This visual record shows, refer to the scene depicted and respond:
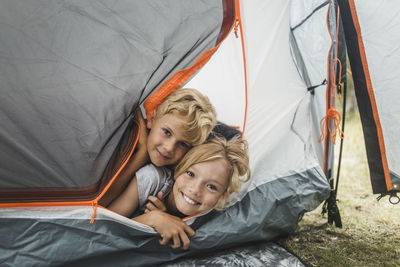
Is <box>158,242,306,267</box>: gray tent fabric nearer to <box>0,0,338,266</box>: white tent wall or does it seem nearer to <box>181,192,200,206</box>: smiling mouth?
<box>0,0,338,266</box>: white tent wall

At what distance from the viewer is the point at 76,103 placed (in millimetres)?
1035

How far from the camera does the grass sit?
1401 millimetres

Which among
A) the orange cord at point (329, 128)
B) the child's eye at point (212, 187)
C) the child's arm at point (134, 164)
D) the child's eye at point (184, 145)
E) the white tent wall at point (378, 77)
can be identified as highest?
the white tent wall at point (378, 77)

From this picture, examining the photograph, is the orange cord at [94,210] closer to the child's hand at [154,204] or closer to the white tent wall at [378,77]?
the child's hand at [154,204]

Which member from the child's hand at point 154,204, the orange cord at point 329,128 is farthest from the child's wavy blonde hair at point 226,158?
the orange cord at point 329,128

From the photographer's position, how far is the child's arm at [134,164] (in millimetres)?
1278

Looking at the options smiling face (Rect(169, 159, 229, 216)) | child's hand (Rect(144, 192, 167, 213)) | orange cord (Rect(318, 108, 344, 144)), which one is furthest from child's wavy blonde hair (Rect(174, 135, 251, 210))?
orange cord (Rect(318, 108, 344, 144))

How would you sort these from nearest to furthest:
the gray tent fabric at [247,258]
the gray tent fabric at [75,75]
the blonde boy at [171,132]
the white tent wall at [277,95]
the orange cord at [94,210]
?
the gray tent fabric at [75,75] → the orange cord at [94,210] → the gray tent fabric at [247,258] → the blonde boy at [171,132] → the white tent wall at [277,95]

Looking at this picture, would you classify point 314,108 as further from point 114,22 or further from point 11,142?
point 11,142

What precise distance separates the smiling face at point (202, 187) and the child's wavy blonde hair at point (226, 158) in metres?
0.02

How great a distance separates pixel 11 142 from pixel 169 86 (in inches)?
21.8

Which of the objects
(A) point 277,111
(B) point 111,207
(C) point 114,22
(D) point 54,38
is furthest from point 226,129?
(D) point 54,38

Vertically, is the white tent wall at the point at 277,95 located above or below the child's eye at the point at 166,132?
above

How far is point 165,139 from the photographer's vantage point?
53.7 inches
